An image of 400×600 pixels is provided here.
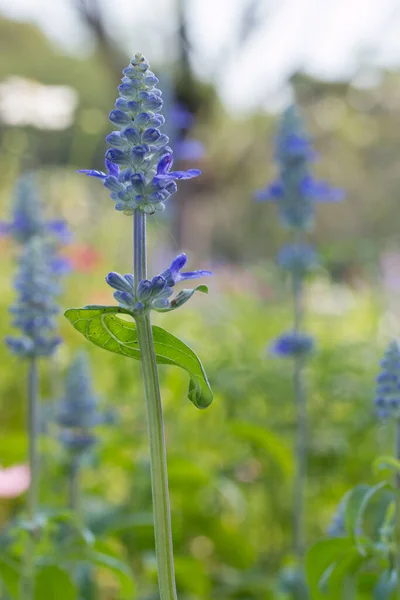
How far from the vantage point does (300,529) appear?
2.01 m

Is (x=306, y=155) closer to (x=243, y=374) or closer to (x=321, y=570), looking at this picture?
(x=243, y=374)

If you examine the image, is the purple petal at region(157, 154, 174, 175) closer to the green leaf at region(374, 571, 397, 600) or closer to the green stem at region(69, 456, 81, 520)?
the green leaf at region(374, 571, 397, 600)

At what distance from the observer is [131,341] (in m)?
0.86

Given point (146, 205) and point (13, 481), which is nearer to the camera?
point (146, 205)

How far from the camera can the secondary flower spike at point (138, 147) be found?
2.62 ft

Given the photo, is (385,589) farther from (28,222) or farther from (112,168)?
(28,222)

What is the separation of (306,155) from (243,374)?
0.75 meters

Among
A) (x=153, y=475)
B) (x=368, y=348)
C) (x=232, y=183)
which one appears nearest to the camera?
(x=153, y=475)

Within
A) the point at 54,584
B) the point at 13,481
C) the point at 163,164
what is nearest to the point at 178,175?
the point at 163,164

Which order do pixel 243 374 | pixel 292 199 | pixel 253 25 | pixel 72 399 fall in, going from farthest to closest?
pixel 253 25, pixel 243 374, pixel 292 199, pixel 72 399

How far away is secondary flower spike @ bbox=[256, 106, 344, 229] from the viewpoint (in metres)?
2.08

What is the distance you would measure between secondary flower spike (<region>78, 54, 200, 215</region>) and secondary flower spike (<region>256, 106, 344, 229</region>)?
1.29 metres

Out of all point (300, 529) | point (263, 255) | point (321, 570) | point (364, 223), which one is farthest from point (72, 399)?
point (364, 223)

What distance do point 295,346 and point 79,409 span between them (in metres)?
0.60
